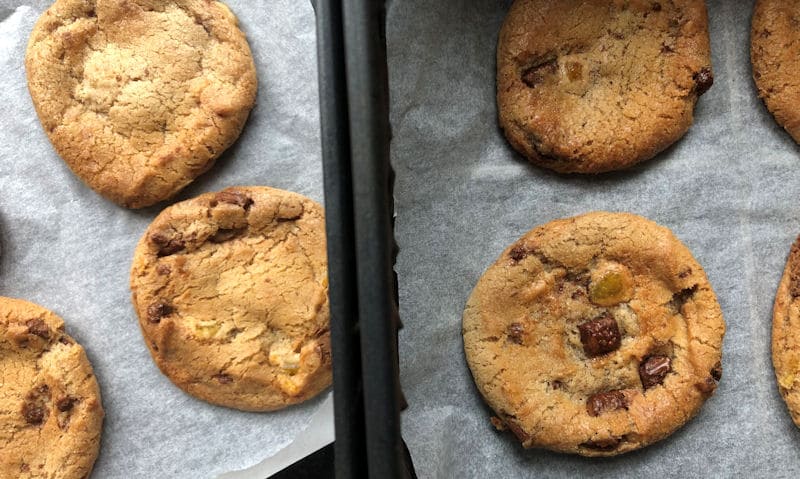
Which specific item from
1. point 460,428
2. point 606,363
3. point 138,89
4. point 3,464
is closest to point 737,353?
point 606,363

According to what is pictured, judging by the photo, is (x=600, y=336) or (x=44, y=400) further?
(x=44, y=400)

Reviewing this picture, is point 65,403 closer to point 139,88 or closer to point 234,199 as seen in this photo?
point 234,199

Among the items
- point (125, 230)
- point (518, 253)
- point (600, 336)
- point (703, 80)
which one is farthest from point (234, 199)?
point (703, 80)

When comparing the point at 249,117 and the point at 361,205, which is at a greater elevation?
the point at 249,117

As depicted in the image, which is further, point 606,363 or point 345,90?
point 606,363

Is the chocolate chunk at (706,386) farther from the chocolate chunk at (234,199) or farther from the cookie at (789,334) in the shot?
the chocolate chunk at (234,199)

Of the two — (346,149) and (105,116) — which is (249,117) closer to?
(105,116)
